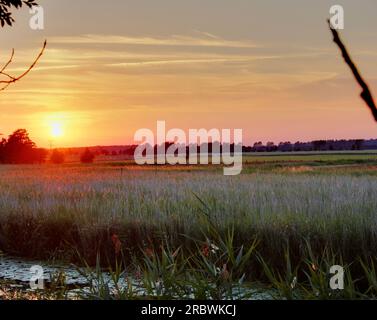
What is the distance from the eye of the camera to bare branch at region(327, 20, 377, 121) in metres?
1.14

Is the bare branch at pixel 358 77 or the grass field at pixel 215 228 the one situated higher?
the bare branch at pixel 358 77

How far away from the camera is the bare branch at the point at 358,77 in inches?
44.8

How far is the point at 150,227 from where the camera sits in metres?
8.15

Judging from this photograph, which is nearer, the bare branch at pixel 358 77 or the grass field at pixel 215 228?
the bare branch at pixel 358 77

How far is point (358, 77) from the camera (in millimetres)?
1141

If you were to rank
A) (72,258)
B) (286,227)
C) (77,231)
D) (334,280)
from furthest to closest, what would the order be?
(77,231) → (72,258) → (286,227) → (334,280)

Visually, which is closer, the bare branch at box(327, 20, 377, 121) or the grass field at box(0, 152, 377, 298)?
the bare branch at box(327, 20, 377, 121)

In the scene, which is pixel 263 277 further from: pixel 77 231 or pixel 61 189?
pixel 61 189

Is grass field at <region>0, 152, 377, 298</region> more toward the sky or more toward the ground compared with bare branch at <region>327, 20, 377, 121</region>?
more toward the ground

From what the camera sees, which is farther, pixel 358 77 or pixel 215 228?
pixel 215 228

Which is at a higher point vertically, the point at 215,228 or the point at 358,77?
the point at 358,77

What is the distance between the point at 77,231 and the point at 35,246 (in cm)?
60
